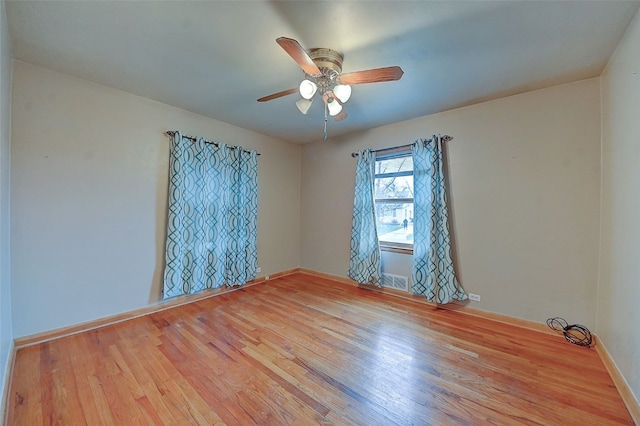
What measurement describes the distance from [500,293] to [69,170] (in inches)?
180

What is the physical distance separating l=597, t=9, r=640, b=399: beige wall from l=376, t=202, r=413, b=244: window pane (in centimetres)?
181

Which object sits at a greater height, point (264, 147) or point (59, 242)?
point (264, 147)

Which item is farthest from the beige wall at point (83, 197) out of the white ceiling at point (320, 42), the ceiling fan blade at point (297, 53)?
the ceiling fan blade at point (297, 53)

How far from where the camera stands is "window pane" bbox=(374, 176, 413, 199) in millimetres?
3482

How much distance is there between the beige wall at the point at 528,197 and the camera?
2311mm

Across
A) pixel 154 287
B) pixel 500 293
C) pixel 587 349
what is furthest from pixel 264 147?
pixel 587 349

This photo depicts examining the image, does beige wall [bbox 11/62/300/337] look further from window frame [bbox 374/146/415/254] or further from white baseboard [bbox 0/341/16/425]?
window frame [bbox 374/146/415/254]

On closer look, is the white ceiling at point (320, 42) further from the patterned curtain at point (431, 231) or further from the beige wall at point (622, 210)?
the patterned curtain at point (431, 231)

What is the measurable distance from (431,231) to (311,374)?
6.86 feet

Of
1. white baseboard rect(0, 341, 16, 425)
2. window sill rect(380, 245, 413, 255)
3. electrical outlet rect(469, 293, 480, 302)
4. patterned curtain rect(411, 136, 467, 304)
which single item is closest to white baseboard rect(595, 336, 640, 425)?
electrical outlet rect(469, 293, 480, 302)

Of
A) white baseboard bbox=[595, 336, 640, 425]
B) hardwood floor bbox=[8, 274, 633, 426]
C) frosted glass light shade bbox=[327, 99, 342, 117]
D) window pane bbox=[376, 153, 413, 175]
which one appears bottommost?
hardwood floor bbox=[8, 274, 633, 426]

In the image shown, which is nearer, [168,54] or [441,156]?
[168,54]

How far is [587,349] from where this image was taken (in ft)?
7.07

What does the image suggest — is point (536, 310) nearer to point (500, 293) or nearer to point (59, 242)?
point (500, 293)
